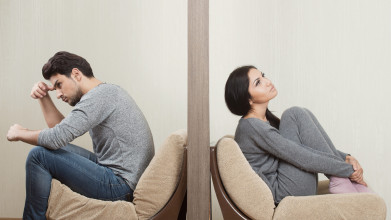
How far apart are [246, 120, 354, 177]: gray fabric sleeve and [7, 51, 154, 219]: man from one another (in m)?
0.58

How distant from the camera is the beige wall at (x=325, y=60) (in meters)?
2.94

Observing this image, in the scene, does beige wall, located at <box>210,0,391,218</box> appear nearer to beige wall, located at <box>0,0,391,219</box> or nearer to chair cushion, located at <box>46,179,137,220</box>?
beige wall, located at <box>0,0,391,219</box>

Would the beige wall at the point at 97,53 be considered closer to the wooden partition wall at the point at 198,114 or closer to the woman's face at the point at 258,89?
the woman's face at the point at 258,89

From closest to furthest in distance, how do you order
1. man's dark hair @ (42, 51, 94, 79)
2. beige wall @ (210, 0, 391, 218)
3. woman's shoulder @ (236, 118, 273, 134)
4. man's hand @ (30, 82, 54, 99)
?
1. woman's shoulder @ (236, 118, 273, 134)
2. man's dark hair @ (42, 51, 94, 79)
3. man's hand @ (30, 82, 54, 99)
4. beige wall @ (210, 0, 391, 218)

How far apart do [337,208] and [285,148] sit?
34cm

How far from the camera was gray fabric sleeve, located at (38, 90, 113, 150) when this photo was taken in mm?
1781

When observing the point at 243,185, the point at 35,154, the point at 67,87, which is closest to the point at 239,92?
the point at 243,185

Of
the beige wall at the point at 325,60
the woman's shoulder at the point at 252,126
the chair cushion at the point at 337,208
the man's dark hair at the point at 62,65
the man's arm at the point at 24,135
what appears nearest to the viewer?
the chair cushion at the point at 337,208

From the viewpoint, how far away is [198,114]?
1755 mm

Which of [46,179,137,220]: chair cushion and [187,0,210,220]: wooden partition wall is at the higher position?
[187,0,210,220]: wooden partition wall

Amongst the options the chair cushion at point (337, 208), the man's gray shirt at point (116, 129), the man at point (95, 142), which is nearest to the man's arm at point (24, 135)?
the man at point (95, 142)

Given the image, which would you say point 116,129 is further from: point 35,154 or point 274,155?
point 274,155

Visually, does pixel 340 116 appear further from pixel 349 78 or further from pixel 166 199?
pixel 166 199

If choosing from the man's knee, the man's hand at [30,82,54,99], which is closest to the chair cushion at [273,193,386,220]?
the man's knee
